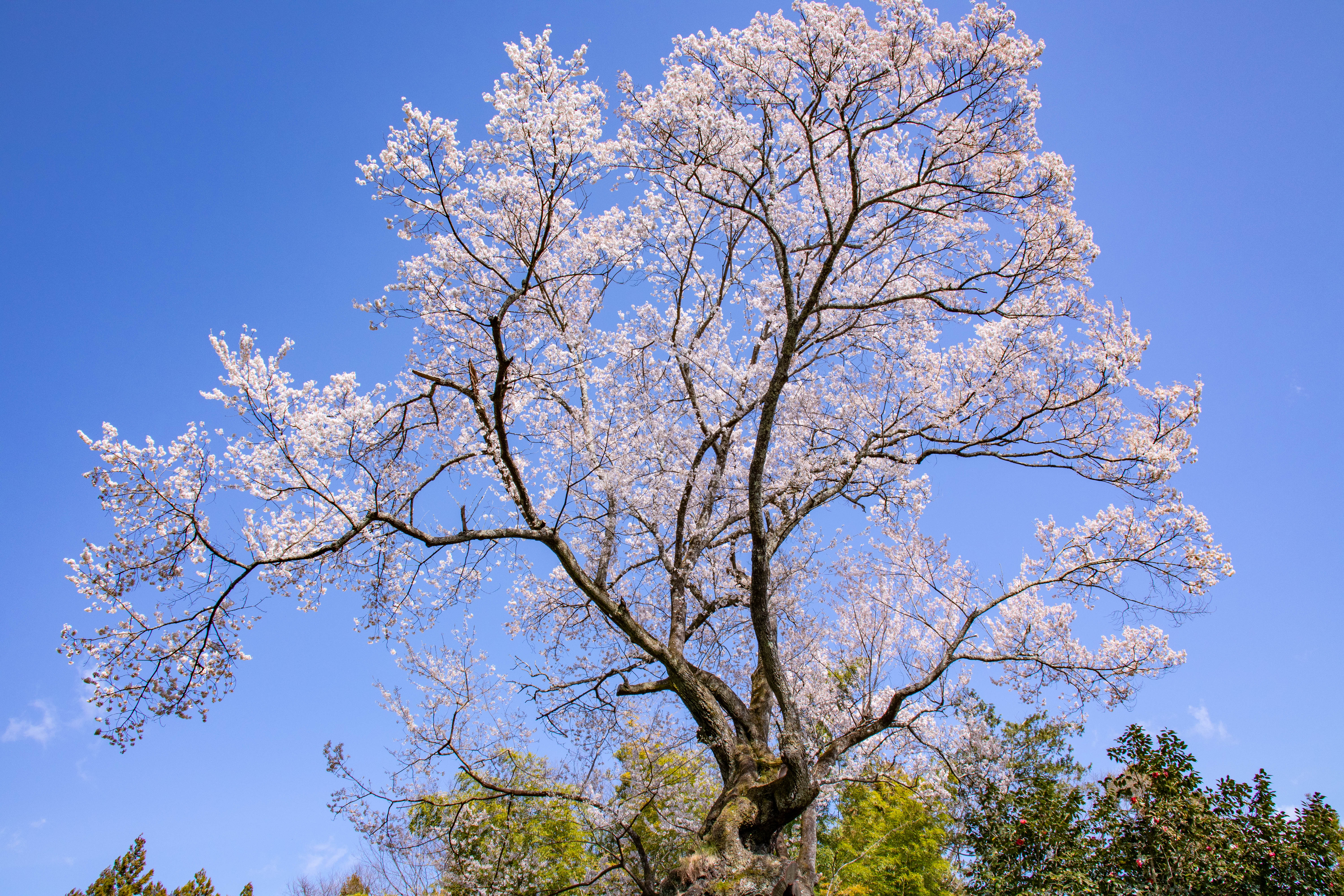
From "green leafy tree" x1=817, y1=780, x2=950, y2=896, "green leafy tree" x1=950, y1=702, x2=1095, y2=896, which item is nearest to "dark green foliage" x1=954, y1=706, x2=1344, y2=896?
"green leafy tree" x1=950, y1=702, x2=1095, y2=896

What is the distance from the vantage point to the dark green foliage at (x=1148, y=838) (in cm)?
566

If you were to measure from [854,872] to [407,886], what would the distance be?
795 cm

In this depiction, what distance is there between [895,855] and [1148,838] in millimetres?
8294

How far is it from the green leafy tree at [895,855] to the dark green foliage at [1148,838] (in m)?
5.34

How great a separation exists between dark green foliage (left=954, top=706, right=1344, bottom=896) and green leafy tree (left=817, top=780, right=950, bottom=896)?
534cm

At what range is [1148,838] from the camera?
→ 6.11m

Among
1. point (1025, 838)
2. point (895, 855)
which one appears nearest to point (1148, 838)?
point (1025, 838)

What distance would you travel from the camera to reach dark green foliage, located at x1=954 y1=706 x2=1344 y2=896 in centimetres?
566

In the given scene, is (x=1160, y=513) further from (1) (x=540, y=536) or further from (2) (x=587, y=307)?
(2) (x=587, y=307)

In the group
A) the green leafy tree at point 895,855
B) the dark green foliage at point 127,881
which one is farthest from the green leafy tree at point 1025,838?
the dark green foliage at point 127,881

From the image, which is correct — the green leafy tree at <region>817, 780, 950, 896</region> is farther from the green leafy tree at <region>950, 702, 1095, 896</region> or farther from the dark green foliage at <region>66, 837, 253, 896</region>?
the dark green foliage at <region>66, 837, 253, 896</region>

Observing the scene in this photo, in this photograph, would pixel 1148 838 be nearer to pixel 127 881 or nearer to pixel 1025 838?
pixel 1025 838

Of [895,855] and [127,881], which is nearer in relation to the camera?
[127,881]

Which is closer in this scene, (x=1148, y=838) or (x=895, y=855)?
(x=1148, y=838)
